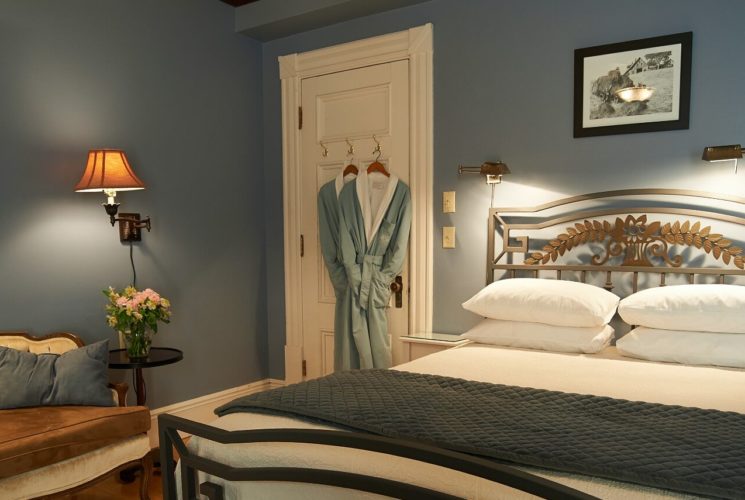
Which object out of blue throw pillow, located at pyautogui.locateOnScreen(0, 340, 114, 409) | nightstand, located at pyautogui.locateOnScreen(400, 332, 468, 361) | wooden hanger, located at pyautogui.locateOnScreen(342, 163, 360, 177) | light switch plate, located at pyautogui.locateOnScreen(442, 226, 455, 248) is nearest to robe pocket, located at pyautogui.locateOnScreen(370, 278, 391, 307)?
nightstand, located at pyautogui.locateOnScreen(400, 332, 468, 361)

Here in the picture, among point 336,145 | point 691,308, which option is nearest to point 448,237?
point 336,145

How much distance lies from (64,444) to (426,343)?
176 cm

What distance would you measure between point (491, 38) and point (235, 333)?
2.43 metres

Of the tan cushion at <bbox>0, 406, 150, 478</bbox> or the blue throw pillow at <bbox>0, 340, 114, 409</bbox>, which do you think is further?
the blue throw pillow at <bbox>0, 340, 114, 409</bbox>

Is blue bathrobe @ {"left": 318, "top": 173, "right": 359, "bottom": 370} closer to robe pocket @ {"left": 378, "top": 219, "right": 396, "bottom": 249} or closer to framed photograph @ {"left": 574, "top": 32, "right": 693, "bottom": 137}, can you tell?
robe pocket @ {"left": 378, "top": 219, "right": 396, "bottom": 249}

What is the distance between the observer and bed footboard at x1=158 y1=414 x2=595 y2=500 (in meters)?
1.23

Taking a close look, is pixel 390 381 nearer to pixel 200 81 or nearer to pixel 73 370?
pixel 73 370

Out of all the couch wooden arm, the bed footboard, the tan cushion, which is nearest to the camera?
the bed footboard

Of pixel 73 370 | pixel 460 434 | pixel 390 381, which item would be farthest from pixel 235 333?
pixel 460 434

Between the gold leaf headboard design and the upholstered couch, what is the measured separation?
2.14 metres

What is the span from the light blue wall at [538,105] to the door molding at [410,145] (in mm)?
60

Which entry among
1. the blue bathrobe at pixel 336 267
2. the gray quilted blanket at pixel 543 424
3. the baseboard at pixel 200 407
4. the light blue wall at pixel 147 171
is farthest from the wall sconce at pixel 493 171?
the baseboard at pixel 200 407

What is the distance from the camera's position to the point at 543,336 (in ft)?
8.99

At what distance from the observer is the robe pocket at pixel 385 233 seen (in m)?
3.61
